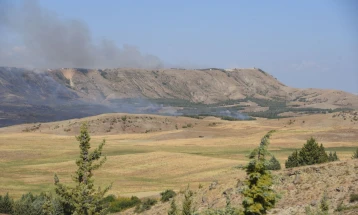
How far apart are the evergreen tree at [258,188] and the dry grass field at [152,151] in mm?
785

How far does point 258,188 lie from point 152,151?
7928 cm

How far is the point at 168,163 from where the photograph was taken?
236 ft

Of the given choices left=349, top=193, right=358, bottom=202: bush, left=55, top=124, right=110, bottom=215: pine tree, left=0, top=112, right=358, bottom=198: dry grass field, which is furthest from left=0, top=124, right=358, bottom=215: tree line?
left=349, top=193, right=358, bottom=202: bush

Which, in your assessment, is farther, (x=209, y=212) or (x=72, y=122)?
(x=72, y=122)

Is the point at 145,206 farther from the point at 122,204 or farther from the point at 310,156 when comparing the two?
the point at 310,156

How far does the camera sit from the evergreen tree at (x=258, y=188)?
12.6m

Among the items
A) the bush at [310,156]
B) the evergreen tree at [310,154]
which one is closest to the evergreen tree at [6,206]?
the bush at [310,156]

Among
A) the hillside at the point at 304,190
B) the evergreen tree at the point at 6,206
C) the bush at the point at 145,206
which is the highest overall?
the hillside at the point at 304,190

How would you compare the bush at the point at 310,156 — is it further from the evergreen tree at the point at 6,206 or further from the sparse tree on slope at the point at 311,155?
the evergreen tree at the point at 6,206

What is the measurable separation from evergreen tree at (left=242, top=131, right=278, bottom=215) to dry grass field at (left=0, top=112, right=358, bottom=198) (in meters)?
0.78

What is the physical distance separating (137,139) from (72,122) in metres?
36.2

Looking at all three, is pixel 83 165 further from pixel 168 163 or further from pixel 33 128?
pixel 33 128

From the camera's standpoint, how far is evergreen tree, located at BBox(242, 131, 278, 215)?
41.4ft

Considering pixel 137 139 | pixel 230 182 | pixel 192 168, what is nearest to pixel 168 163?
pixel 192 168
